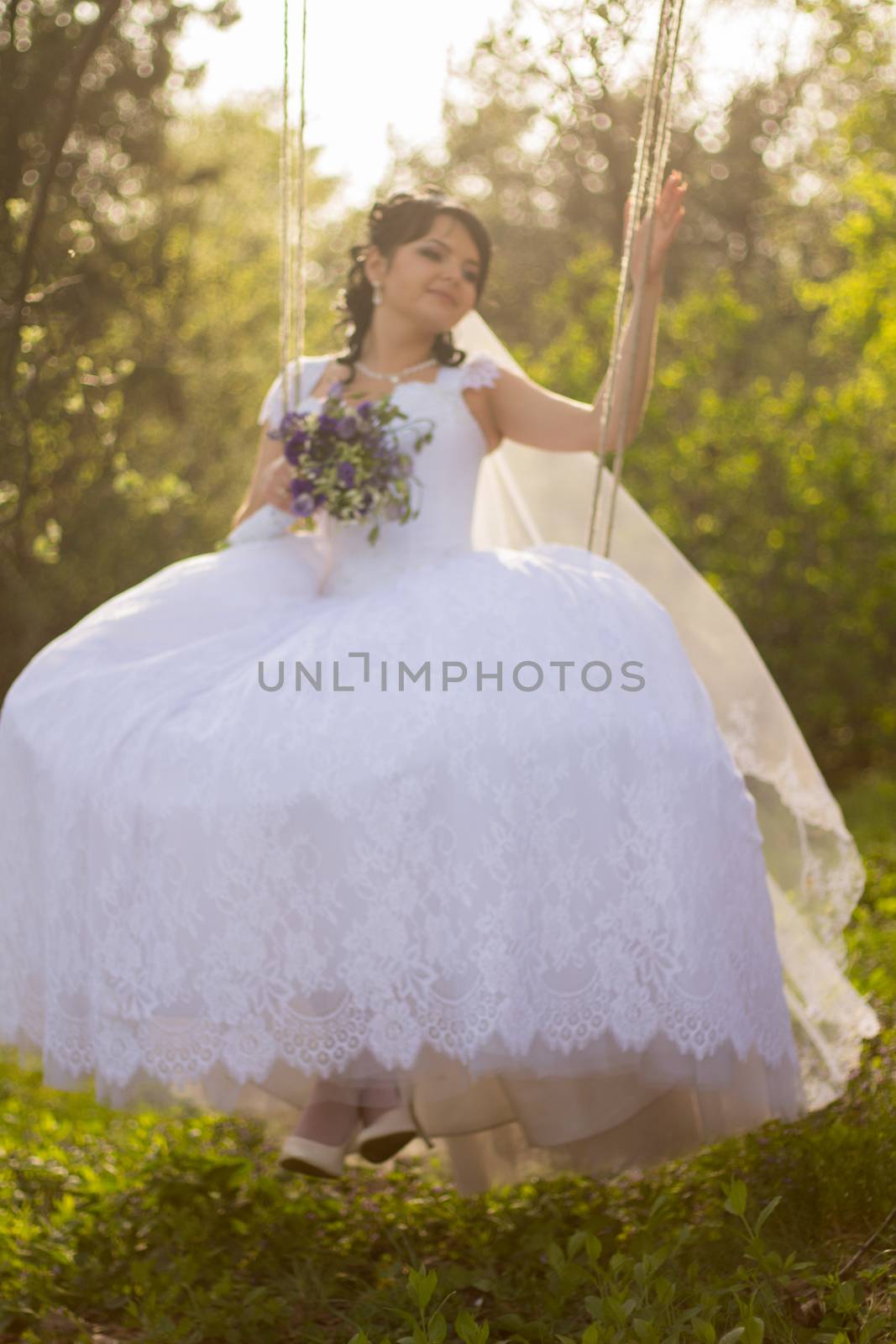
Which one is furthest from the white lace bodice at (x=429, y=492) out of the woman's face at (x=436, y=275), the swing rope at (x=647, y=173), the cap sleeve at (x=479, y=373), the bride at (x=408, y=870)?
the swing rope at (x=647, y=173)

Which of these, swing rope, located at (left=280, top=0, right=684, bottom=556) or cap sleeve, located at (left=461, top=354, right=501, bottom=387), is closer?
swing rope, located at (left=280, top=0, right=684, bottom=556)

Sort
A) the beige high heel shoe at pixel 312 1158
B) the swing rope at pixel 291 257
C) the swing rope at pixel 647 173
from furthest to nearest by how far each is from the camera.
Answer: the swing rope at pixel 291 257 < the swing rope at pixel 647 173 < the beige high heel shoe at pixel 312 1158

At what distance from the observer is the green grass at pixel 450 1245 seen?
7.54ft

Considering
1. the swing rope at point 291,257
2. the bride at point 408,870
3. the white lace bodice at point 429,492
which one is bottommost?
the bride at point 408,870

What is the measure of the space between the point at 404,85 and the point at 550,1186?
428cm

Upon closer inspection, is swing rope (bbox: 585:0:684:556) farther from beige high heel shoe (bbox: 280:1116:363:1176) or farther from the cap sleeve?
beige high heel shoe (bbox: 280:1116:363:1176)

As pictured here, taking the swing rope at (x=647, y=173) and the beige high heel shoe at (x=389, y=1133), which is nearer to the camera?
the beige high heel shoe at (x=389, y=1133)

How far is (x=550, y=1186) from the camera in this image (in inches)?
138

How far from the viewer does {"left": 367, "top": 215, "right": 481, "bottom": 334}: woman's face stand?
397 centimetres

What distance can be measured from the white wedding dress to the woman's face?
1.18 metres

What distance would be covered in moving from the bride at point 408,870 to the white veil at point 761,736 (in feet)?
0.24

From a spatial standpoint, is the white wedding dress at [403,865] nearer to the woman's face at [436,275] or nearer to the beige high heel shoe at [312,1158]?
the beige high heel shoe at [312,1158]

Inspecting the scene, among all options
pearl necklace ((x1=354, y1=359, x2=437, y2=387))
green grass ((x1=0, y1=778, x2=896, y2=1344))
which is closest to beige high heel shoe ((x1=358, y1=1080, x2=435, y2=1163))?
green grass ((x1=0, y1=778, x2=896, y2=1344))

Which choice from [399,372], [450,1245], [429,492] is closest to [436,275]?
[399,372]
